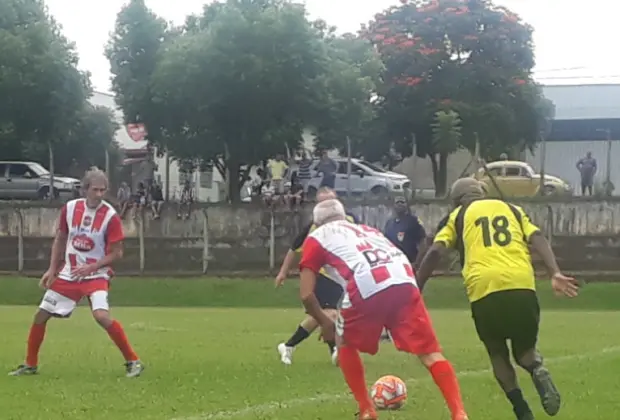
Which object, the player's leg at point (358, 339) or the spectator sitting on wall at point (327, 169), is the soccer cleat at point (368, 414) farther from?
the spectator sitting on wall at point (327, 169)

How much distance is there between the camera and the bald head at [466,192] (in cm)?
845

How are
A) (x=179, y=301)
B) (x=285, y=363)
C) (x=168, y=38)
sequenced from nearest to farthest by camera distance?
(x=285, y=363) < (x=179, y=301) < (x=168, y=38)

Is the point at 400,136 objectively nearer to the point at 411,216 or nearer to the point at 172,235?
the point at 172,235

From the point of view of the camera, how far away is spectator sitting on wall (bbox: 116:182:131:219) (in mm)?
33562

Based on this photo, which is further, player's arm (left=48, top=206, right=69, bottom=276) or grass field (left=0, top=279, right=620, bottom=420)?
player's arm (left=48, top=206, right=69, bottom=276)

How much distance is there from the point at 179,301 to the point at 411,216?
1475 centimetres

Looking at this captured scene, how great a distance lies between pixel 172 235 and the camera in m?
33.8

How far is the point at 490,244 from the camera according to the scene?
26.5 ft

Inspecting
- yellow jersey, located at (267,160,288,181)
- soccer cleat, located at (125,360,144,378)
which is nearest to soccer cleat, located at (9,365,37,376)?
soccer cleat, located at (125,360,144,378)

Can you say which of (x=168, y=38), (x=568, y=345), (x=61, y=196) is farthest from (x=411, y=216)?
(x=168, y=38)

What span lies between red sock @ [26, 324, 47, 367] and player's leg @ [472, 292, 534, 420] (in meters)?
5.13

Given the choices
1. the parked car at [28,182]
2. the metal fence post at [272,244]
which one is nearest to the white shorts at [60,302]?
the metal fence post at [272,244]

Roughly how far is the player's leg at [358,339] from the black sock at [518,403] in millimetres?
999

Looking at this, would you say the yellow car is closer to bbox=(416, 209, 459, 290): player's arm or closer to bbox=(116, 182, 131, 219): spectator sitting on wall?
bbox=(116, 182, 131, 219): spectator sitting on wall
